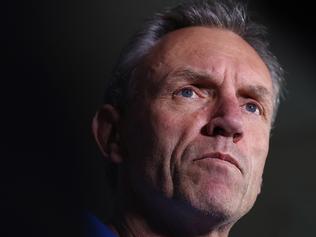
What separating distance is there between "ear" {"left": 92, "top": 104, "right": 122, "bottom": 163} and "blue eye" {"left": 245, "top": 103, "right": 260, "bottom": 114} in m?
0.27

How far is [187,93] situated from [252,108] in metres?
0.15

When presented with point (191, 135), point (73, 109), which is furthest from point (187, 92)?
point (73, 109)

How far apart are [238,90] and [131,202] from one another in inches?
12.0

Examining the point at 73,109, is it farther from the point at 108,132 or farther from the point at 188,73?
the point at 188,73

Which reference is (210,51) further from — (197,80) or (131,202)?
(131,202)

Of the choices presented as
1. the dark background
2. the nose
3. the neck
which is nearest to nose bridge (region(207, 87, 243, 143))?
the nose

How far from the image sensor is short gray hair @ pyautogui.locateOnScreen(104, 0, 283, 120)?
1070 millimetres

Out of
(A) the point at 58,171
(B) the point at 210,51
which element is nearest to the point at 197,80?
(B) the point at 210,51

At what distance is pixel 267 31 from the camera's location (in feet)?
4.15

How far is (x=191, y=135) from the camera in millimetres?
916

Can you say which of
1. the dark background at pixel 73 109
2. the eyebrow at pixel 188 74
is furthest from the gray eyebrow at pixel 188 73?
the dark background at pixel 73 109

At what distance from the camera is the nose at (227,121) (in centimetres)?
90

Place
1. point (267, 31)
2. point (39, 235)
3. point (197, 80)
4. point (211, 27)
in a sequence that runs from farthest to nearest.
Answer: point (267, 31), point (211, 27), point (197, 80), point (39, 235)

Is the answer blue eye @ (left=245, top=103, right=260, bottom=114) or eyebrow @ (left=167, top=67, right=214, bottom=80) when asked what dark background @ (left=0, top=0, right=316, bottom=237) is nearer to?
eyebrow @ (left=167, top=67, right=214, bottom=80)
